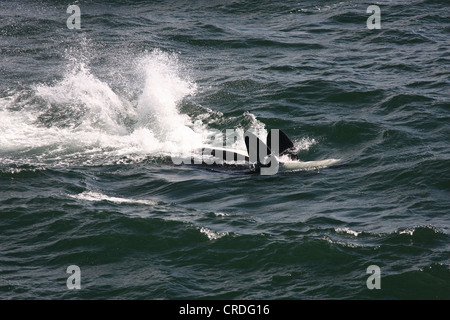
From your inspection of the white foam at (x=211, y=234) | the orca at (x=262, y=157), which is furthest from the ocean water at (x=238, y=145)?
the orca at (x=262, y=157)

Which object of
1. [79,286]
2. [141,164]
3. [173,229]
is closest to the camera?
[79,286]

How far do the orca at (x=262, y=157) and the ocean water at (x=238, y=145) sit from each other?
40cm

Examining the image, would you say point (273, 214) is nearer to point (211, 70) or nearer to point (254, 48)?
point (211, 70)

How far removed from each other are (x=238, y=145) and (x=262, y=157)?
72.2 inches

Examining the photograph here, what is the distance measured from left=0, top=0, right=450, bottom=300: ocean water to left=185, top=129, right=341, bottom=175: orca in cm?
40

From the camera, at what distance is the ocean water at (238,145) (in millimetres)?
11031

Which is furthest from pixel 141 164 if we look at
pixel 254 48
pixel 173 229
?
pixel 254 48

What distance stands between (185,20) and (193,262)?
19.6 metres

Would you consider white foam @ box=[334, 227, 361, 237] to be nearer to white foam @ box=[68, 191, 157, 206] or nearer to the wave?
white foam @ box=[68, 191, 157, 206]

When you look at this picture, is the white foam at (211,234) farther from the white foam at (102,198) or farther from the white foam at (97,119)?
the white foam at (97,119)

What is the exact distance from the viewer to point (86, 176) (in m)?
15.6

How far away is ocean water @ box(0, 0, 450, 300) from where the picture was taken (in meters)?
11.0

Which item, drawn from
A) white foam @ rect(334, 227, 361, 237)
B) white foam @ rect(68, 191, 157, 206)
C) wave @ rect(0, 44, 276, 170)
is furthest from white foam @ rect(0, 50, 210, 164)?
white foam @ rect(334, 227, 361, 237)

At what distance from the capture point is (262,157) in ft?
52.1
